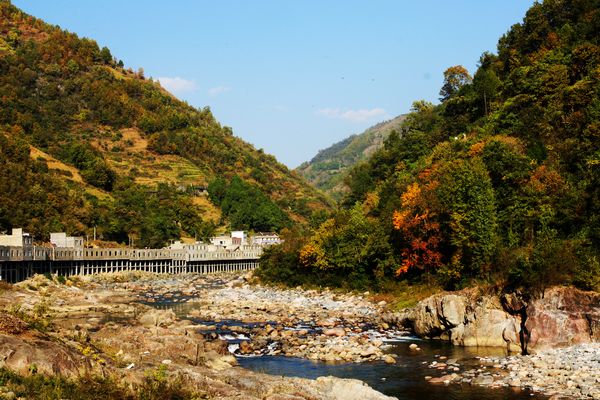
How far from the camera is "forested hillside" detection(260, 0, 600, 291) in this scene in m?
51.9

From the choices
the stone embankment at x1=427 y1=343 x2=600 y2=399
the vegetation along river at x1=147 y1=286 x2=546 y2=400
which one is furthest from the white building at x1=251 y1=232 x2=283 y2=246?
the stone embankment at x1=427 y1=343 x2=600 y2=399

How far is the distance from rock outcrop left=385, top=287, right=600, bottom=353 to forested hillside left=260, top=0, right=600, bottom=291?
169 cm

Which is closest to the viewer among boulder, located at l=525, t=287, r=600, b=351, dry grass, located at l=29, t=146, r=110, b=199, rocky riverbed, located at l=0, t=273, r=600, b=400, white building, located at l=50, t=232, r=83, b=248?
rocky riverbed, located at l=0, t=273, r=600, b=400

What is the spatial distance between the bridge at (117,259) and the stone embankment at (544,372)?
222ft

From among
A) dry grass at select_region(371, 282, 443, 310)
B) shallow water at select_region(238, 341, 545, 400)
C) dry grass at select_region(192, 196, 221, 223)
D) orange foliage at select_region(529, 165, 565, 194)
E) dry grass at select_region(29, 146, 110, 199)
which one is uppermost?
dry grass at select_region(29, 146, 110, 199)

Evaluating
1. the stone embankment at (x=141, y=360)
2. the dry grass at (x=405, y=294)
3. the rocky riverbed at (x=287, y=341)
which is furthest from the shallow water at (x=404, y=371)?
the dry grass at (x=405, y=294)

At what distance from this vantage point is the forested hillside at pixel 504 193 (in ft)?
170

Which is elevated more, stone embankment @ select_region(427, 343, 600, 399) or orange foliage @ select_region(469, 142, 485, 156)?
orange foliage @ select_region(469, 142, 485, 156)

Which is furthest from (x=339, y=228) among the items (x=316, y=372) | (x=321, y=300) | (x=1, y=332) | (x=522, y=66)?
(x=1, y=332)

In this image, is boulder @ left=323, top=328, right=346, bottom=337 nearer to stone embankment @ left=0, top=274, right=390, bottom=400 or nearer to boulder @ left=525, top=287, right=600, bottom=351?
stone embankment @ left=0, top=274, right=390, bottom=400

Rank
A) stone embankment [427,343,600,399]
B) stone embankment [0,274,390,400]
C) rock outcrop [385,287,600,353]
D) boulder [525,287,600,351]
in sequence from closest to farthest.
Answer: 1. stone embankment [0,274,390,400]
2. stone embankment [427,343,600,399]
3. boulder [525,287,600,351]
4. rock outcrop [385,287,600,353]

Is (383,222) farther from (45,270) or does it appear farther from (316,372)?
(45,270)

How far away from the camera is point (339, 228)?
83875 mm

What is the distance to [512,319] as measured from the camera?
4478 cm
